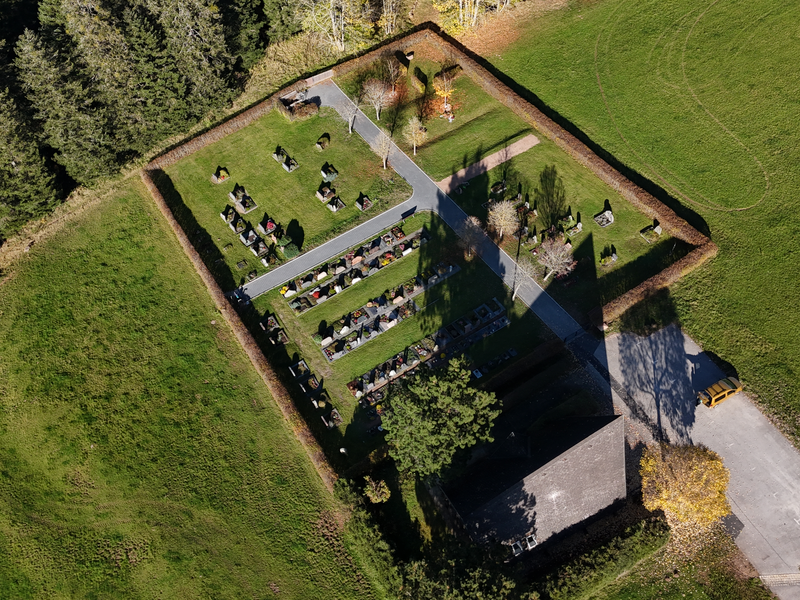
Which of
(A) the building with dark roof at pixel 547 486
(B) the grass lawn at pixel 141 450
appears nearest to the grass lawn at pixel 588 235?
(A) the building with dark roof at pixel 547 486

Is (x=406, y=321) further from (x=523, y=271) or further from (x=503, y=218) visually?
(x=503, y=218)

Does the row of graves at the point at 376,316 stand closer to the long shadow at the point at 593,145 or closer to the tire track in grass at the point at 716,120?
the long shadow at the point at 593,145

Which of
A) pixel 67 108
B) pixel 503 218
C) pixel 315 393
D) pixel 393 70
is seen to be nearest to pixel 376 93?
pixel 393 70

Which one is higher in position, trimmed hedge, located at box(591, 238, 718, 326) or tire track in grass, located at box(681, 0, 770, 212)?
tire track in grass, located at box(681, 0, 770, 212)

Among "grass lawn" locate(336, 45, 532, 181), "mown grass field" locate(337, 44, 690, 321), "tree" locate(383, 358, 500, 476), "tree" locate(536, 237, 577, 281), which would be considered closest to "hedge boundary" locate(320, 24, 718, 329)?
"mown grass field" locate(337, 44, 690, 321)

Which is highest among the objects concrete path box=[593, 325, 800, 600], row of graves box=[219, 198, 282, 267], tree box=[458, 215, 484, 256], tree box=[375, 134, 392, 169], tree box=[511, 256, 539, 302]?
tree box=[375, 134, 392, 169]

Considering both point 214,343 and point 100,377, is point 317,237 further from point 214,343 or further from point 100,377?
point 100,377

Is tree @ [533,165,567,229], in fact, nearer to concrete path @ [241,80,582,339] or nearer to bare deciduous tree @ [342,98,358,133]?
concrete path @ [241,80,582,339]
